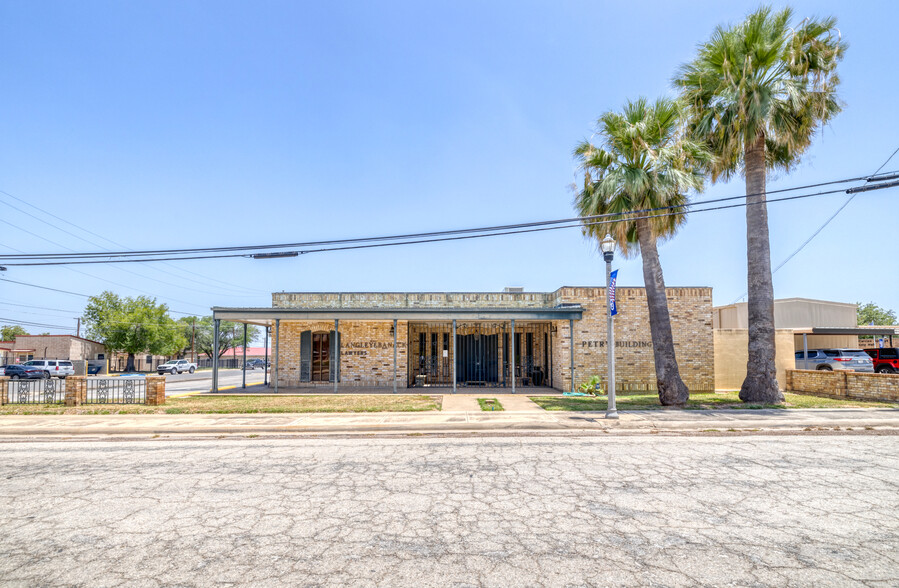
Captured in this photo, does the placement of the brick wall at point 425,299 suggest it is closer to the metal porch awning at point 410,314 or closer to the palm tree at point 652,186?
the metal porch awning at point 410,314

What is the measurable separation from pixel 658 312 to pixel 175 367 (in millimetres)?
43586

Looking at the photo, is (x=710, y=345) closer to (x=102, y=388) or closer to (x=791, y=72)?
(x=791, y=72)

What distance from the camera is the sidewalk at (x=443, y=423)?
10766 mm

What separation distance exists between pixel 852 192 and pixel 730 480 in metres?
8.86

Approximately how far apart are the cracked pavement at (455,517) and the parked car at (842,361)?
1834cm

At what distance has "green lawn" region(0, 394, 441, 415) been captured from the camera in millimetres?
13344

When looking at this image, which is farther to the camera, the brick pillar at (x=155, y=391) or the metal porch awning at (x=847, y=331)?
the metal porch awning at (x=847, y=331)

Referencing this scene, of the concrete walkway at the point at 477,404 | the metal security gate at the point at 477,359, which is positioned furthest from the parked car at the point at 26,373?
the concrete walkway at the point at 477,404

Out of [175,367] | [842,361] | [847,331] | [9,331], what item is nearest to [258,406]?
[847,331]

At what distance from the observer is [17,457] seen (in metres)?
8.20

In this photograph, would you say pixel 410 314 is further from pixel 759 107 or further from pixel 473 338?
pixel 759 107

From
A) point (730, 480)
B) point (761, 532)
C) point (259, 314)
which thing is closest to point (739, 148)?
point (730, 480)

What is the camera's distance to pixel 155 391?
48.4ft

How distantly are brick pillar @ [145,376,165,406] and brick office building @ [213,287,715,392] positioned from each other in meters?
4.09
